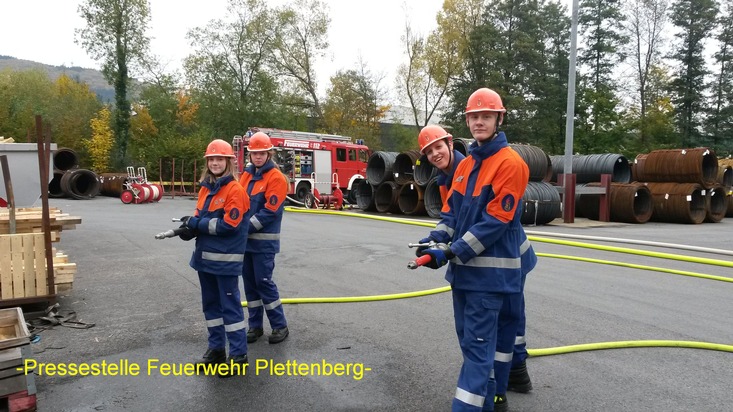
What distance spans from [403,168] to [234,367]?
50.3ft

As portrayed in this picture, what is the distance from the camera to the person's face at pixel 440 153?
360 centimetres

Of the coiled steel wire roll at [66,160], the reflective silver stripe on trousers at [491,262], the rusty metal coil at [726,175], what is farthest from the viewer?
the coiled steel wire roll at [66,160]

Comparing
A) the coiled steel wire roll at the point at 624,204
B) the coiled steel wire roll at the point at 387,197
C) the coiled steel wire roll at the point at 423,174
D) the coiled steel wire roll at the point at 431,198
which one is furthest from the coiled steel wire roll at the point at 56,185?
the coiled steel wire roll at the point at 624,204

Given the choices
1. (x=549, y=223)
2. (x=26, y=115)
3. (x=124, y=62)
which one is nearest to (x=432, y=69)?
(x=124, y=62)

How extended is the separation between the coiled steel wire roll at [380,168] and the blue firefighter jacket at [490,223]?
53.3 ft

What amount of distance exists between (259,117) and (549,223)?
1120 inches

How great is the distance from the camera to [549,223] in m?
16.1

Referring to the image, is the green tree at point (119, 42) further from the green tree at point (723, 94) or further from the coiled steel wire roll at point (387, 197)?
the green tree at point (723, 94)

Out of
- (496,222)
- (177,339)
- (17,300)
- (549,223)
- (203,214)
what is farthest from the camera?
(549,223)

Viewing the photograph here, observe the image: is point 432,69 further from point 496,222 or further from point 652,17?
point 496,222

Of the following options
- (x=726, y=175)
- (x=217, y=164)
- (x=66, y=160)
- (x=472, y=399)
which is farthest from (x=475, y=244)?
(x=66, y=160)

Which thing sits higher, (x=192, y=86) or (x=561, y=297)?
(x=192, y=86)

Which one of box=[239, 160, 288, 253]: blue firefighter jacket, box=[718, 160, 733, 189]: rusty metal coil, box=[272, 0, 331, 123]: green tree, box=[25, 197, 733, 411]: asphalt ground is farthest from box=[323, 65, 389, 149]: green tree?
box=[239, 160, 288, 253]: blue firefighter jacket

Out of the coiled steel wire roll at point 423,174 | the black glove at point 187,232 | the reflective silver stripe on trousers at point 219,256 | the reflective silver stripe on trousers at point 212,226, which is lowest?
the reflective silver stripe on trousers at point 219,256
